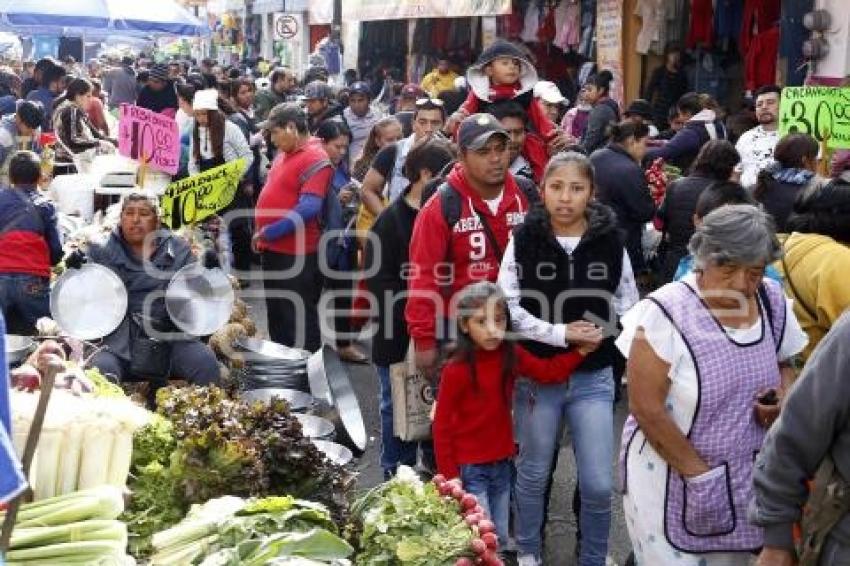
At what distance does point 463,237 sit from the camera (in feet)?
16.5

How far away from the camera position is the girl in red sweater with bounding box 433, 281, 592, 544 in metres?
4.68

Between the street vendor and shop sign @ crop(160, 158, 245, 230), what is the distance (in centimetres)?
120

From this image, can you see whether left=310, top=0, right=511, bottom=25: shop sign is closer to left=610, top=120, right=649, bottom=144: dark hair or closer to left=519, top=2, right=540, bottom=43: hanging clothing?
left=519, top=2, right=540, bottom=43: hanging clothing

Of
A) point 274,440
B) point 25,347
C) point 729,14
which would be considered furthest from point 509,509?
point 729,14

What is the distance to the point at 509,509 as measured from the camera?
17.9ft

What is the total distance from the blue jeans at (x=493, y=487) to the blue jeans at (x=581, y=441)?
139mm

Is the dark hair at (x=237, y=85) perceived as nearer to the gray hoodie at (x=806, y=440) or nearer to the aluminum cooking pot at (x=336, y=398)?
the aluminum cooking pot at (x=336, y=398)

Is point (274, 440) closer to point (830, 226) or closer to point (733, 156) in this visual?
point (830, 226)

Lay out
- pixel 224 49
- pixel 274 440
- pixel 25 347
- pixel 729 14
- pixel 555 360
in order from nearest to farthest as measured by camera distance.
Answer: pixel 274 440 → pixel 555 360 → pixel 25 347 → pixel 729 14 → pixel 224 49

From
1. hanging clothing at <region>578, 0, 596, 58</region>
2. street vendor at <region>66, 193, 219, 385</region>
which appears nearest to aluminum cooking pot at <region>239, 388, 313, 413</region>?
street vendor at <region>66, 193, 219, 385</region>

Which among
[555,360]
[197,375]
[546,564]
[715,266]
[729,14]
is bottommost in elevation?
[546,564]

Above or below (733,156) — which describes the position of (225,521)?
below

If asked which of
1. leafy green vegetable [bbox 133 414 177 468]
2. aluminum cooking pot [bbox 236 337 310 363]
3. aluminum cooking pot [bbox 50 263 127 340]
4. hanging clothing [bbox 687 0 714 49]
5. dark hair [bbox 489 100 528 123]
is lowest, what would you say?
aluminum cooking pot [bbox 236 337 310 363]

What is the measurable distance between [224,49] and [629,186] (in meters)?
35.4
